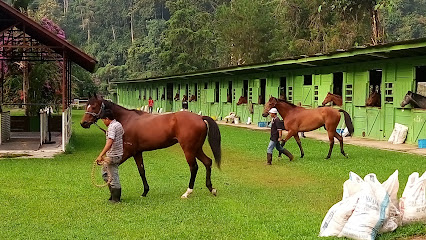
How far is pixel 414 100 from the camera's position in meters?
16.9

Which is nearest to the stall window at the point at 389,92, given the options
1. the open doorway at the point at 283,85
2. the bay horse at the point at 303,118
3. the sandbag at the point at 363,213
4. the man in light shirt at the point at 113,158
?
the bay horse at the point at 303,118

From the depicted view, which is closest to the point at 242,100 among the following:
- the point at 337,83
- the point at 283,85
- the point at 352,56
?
the point at 283,85

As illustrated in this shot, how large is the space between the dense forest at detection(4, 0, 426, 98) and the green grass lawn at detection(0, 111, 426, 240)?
3.10m

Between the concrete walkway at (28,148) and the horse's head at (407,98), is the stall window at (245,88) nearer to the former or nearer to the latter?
the concrete walkway at (28,148)

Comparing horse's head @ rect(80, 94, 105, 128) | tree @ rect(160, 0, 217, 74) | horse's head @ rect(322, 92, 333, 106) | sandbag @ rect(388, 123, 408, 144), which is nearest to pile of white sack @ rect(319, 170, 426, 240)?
horse's head @ rect(80, 94, 105, 128)

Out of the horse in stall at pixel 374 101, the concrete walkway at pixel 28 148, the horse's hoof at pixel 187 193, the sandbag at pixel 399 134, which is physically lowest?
the concrete walkway at pixel 28 148

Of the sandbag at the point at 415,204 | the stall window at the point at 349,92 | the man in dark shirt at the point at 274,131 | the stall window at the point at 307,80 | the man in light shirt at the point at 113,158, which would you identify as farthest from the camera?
the stall window at the point at 307,80

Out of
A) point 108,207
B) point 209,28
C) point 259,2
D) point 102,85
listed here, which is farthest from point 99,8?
point 108,207

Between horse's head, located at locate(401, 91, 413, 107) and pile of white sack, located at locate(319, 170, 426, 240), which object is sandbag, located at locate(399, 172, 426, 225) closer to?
pile of white sack, located at locate(319, 170, 426, 240)

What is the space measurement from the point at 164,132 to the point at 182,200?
123 centimetres

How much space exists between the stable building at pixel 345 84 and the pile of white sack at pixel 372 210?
361 inches

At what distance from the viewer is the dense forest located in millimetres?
40156

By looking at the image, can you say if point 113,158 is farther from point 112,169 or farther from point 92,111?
point 92,111

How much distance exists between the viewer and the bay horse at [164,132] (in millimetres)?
8711
